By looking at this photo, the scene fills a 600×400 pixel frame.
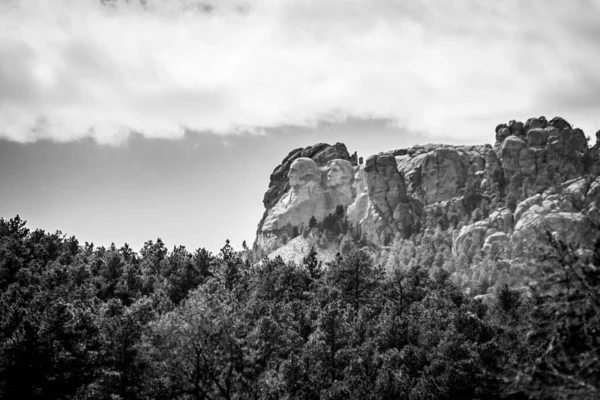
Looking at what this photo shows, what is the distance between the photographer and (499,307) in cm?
7381

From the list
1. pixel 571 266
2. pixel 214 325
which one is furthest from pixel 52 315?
pixel 571 266

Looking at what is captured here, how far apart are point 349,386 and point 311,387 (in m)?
2.48

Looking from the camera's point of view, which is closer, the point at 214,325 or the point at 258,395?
the point at 214,325

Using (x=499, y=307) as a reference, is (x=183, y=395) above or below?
below

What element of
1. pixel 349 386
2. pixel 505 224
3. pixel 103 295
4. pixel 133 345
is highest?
pixel 505 224

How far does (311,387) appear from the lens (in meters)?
41.5

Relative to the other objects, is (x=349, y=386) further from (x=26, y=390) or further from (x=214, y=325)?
(x=26, y=390)

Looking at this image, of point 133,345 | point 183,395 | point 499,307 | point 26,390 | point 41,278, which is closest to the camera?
point 26,390

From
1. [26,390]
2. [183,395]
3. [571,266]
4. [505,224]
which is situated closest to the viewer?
[571,266]

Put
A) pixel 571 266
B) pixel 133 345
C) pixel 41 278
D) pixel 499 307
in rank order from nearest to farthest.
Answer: pixel 571 266 → pixel 133 345 → pixel 41 278 → pixel 499 307

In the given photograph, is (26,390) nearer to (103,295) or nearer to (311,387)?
(311,387)

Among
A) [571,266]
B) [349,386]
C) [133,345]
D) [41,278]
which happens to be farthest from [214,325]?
[41,278]

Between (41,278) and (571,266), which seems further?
(41,278)

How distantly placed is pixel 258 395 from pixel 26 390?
521 inches
